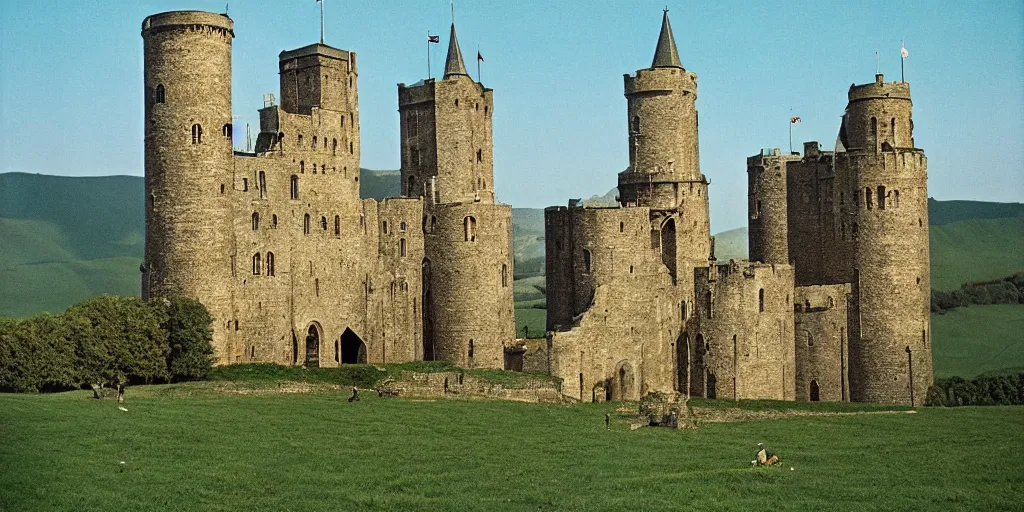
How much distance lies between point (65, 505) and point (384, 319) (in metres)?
41.4

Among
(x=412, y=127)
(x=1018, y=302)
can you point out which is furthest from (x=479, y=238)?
(x=1018, y=302)

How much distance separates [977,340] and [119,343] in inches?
3397

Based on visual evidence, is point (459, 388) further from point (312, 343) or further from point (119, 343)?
point (119, 343)

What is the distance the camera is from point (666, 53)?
8612 cm

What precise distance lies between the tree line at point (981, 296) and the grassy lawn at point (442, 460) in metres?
81.2

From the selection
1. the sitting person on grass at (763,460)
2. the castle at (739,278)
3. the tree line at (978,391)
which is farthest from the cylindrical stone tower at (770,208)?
the sitting person on grass at (763,460)

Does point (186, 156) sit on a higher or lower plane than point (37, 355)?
higher

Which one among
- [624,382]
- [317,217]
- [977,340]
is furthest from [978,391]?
[317,217]

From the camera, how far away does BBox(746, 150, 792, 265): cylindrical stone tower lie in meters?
93.9

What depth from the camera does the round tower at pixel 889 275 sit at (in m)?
87.4

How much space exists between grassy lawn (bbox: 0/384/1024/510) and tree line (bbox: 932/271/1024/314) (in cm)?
8124

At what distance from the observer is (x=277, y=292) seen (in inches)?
2958

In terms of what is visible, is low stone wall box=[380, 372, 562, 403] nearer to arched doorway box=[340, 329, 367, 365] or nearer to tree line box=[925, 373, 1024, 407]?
arched doorway box=[340, 329, 367, 365]

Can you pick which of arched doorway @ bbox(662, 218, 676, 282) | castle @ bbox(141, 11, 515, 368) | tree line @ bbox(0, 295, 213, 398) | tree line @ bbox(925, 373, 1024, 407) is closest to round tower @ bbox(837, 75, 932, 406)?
tree line @ bbox(925, 373, 1024, 407)
